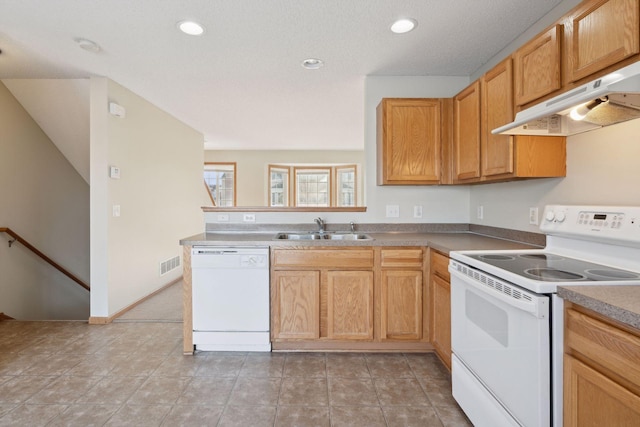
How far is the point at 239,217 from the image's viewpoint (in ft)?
9.77

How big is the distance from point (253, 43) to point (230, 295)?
1.89 metres

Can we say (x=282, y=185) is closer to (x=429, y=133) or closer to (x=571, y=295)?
(x=429, y=133)

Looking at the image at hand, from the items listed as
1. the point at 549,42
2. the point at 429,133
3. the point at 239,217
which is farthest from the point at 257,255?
the point at 549,42

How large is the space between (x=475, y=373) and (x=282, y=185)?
6429 mm

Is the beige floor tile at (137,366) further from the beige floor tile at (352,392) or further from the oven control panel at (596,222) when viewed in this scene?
the oven control panel at (596,222)

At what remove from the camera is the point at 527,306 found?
117 cm

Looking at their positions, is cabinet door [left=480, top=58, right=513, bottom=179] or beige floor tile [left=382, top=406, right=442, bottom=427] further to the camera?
cabinet door [left=480, top=58, right=513, bottom=179]

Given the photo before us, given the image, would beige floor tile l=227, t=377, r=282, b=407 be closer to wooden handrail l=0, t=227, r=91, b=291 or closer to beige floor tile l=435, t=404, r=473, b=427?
beige floor tile l=435, t=404, r=473, b=427

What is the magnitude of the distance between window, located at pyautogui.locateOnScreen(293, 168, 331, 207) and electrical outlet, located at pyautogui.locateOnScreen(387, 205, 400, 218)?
4.76 m

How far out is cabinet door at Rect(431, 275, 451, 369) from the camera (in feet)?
6.79

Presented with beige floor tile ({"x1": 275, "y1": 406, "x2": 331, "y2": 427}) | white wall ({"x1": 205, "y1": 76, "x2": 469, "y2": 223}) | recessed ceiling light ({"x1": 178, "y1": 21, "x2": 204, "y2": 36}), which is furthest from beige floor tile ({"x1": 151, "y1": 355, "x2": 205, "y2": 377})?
recessed ceiling light ({"x1": 178, "y1": 21, "x2": 204, "y2": 36})

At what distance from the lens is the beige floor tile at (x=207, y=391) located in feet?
6.13

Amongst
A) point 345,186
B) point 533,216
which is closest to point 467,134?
point 533,216

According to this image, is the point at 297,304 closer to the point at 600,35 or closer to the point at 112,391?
the point at 112,391
